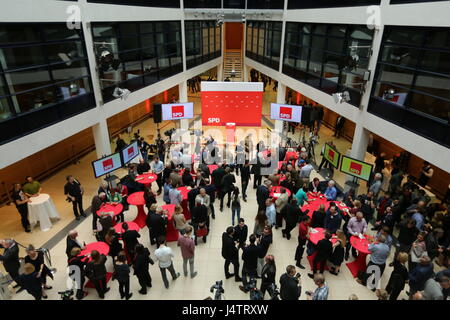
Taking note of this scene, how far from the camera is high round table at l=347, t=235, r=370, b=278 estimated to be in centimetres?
693

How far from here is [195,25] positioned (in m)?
18.8

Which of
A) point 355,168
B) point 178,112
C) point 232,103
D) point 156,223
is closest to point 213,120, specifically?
point 232,103

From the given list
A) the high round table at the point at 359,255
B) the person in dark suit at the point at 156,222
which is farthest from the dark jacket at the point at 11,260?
the high round table at the point at 359,255

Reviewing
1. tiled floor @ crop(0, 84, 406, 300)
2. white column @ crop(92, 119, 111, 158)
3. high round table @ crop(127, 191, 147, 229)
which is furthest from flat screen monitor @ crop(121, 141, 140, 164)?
high round table @ crop(127, 191, 147, 229)

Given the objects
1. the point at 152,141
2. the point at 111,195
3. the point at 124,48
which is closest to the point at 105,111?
the point at 124,48

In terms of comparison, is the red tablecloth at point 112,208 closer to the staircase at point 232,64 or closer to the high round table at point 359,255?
the high round table at point 359,255

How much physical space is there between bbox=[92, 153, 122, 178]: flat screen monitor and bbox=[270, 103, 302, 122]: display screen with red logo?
25.3 ft

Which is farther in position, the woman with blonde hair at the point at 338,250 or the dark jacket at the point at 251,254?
the woman with blonde hair at the point at 338,250

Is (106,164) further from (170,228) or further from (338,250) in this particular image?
(338,250)

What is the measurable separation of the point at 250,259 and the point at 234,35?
27.8m

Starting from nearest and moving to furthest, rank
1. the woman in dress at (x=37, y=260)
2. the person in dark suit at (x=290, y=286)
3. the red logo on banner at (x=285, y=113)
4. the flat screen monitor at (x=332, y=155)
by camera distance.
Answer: the person in dark suit at (x=290, y=286) → the woman in dress at (x=37, y=260) → the flat screen monitor at (x=332, y=155) → the red logo on banner at (x=285, y=113)

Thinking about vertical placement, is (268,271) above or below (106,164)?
below

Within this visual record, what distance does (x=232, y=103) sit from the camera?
628 inches

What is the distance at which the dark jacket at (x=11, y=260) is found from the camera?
21.4 ft
